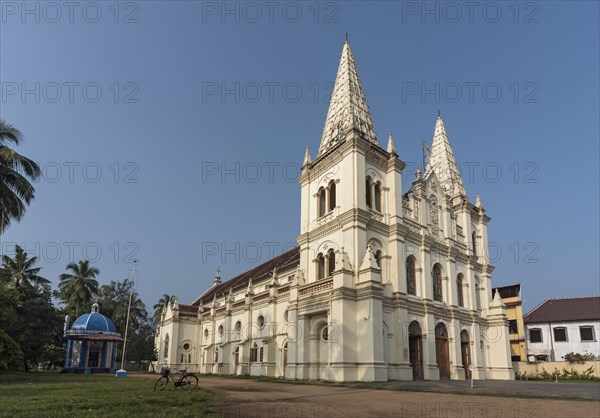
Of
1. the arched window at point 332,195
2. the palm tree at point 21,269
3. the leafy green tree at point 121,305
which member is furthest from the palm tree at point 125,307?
the arched window at point 332,195

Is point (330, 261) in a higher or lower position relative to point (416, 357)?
higher

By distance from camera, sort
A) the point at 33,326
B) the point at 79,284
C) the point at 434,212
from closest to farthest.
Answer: the point at 434,212 → the point at 33,326 → the point at 79,284

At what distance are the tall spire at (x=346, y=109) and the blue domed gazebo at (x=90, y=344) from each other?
89.6ft

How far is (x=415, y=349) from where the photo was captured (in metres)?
26.1

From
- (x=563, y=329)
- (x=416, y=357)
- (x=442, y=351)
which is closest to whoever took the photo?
(x=416, y=357)

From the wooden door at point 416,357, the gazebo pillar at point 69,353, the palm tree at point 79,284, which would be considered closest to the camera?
the wooden door at point 416,357

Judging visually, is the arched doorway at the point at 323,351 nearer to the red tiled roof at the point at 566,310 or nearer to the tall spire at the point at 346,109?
the tall spire at the point at 346,109

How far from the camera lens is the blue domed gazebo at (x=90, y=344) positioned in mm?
39219

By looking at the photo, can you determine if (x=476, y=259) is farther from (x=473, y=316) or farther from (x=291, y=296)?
(x=291, y=296)

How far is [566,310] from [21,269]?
59808mm

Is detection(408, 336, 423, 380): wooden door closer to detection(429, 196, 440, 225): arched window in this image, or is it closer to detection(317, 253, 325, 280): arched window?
detection(317, 253, 325, 280): arched window

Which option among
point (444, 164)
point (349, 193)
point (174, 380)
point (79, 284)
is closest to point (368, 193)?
point (349, 193)

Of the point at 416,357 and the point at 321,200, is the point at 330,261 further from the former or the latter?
the point at 416,357

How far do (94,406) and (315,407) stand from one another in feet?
18.0
